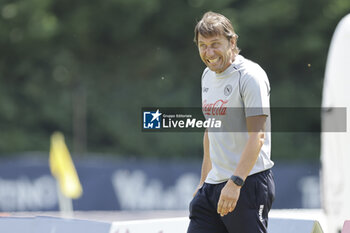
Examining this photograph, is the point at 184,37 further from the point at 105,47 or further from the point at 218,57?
the point at 218,57

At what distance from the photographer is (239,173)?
3619 mm

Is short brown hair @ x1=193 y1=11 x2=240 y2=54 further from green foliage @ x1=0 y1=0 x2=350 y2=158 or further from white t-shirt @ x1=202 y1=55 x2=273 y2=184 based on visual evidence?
green foliage @ x1=0 y1=0 x2=350 y2=158

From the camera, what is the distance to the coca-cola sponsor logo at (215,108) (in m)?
3.77

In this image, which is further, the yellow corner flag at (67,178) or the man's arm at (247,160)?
the yellow corner flag at (67,178)

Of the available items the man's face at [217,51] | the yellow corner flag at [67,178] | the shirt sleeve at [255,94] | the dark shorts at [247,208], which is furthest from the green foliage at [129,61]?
the shirt sleeve at [255,94]

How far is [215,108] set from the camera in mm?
3830

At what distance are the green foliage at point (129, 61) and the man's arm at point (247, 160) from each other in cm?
1649

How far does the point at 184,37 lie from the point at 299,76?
395cm

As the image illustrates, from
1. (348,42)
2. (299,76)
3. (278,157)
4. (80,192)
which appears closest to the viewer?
(348,42)

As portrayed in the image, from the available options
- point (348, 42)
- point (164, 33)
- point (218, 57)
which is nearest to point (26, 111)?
point (164, 33)

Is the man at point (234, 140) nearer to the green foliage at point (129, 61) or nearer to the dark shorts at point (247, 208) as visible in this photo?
the dark shorts at point (247, 208)

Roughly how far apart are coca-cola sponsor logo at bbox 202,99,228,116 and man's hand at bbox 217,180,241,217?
396mm

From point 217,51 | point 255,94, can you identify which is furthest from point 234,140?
point 217,51
